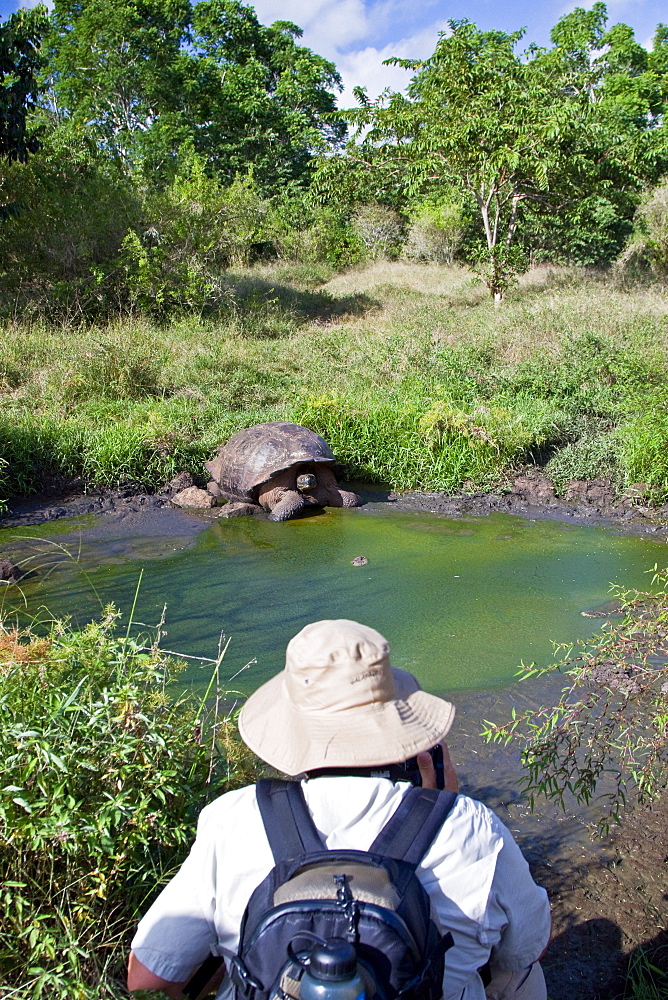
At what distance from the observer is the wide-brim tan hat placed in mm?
1533

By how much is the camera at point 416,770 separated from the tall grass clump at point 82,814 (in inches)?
28.9

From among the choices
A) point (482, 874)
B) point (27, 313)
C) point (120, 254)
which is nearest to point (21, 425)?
point (27, 313)

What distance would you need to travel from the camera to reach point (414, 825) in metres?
1.42

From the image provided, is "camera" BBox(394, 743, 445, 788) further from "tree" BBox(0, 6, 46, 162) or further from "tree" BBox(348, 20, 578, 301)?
"tree" BBox(348, 20, 578, 301)

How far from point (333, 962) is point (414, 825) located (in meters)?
0.33

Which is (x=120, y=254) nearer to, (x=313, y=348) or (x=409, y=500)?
(x=313, y=348)

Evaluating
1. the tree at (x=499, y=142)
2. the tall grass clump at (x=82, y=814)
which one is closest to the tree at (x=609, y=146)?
the tree at (x=499, y=142)

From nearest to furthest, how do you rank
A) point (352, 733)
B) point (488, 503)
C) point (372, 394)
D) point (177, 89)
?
point (352, 733) < point (488, 503) < point (372, 394) < point (177, 89)

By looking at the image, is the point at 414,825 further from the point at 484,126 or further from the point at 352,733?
the point at 484,126

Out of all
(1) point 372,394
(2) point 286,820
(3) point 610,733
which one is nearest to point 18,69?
(1) point 372,394

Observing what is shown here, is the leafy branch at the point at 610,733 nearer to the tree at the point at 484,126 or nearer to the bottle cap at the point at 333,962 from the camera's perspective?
the bottle cap at the point at 333,962

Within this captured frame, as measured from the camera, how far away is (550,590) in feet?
21.4

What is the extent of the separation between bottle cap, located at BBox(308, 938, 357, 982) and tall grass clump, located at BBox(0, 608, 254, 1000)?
905 mm

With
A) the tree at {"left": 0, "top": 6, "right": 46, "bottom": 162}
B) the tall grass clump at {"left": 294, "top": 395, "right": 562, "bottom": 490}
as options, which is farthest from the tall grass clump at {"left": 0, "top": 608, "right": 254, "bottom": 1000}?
the tree at {"left": 0, "top": 6, "right": 46, "bottom": 162}
